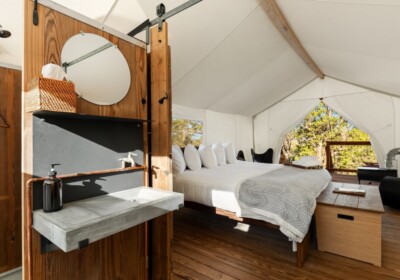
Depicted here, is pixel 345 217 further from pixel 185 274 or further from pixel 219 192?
pixel 185 274

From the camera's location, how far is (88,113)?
4.27ft

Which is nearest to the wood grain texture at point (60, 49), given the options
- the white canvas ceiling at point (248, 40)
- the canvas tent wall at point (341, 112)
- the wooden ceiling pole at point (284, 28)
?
the white canvas ceiling at point (248, 40)

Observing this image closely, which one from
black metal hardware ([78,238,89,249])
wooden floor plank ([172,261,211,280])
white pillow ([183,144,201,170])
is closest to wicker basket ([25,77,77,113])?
black metal hardware ([78,238,89,249])

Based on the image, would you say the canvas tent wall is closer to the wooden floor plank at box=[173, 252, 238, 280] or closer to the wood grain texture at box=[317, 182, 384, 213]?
the wood grain texture at box=[317, 182, 384, 213]

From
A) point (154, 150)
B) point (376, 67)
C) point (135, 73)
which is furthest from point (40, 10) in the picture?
point (376, 67)

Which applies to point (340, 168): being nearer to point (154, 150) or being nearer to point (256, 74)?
point (256, 74)

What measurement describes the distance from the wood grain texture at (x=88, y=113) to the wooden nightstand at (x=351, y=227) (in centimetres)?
178

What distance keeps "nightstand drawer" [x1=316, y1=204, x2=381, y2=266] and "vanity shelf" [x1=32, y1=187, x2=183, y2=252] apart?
1663 millimetres

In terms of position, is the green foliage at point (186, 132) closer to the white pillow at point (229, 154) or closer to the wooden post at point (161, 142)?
the white pillow at point (229, 154)

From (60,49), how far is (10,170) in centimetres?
109

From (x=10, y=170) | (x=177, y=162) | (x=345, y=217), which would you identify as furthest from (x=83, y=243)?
(x=345, y=217)

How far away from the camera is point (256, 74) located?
4395 millimetres

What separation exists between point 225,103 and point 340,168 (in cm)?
428

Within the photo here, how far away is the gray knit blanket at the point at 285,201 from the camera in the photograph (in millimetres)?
1915
